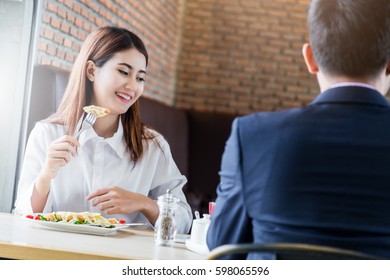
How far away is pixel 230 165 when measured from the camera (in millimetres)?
1228

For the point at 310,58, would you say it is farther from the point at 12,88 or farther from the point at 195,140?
A: the point at 195,140

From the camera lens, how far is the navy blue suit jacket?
1124 mm

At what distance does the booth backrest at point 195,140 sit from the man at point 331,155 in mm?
3056

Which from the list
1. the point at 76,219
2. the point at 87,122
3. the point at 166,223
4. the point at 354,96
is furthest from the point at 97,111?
the point at 354,96

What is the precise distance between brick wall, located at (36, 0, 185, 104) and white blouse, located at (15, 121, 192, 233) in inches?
36.8

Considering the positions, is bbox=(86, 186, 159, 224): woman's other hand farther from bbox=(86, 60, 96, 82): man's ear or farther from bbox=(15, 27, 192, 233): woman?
bbox=(86, 60, 96, 82): man's ear

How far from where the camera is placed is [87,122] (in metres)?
2.15

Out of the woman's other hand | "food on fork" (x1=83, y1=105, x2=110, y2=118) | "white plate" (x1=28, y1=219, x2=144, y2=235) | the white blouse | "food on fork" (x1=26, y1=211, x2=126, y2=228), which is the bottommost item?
"white plate" (x1=28, y1=219, x2=144, y2=235)

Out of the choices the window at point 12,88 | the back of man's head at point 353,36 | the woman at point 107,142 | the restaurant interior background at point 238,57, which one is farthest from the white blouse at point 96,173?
the restaurant interior background at point 238,57

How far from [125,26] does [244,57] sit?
6.12 ft

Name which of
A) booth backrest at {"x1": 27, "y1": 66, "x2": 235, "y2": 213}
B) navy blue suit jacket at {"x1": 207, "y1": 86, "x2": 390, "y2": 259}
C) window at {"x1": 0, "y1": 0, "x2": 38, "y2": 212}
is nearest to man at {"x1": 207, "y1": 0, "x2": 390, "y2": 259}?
navy blue suit jacket at {"x1": 207, "y1": 86, "x2": 390, "y2": 259}

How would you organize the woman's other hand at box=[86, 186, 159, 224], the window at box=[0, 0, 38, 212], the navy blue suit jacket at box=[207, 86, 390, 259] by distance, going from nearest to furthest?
the navy blue suit jacket at box=[207, 86, 390, 259] → the woman's other hand at box=[86, 186, 159, 224] → the window at box=[0, 0, 38, 212]

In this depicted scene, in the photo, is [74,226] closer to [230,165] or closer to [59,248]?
[59,248]

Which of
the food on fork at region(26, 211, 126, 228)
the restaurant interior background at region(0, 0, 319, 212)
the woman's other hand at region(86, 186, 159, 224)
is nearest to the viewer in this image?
the food on fork at region(26, 211, 126, 228)
